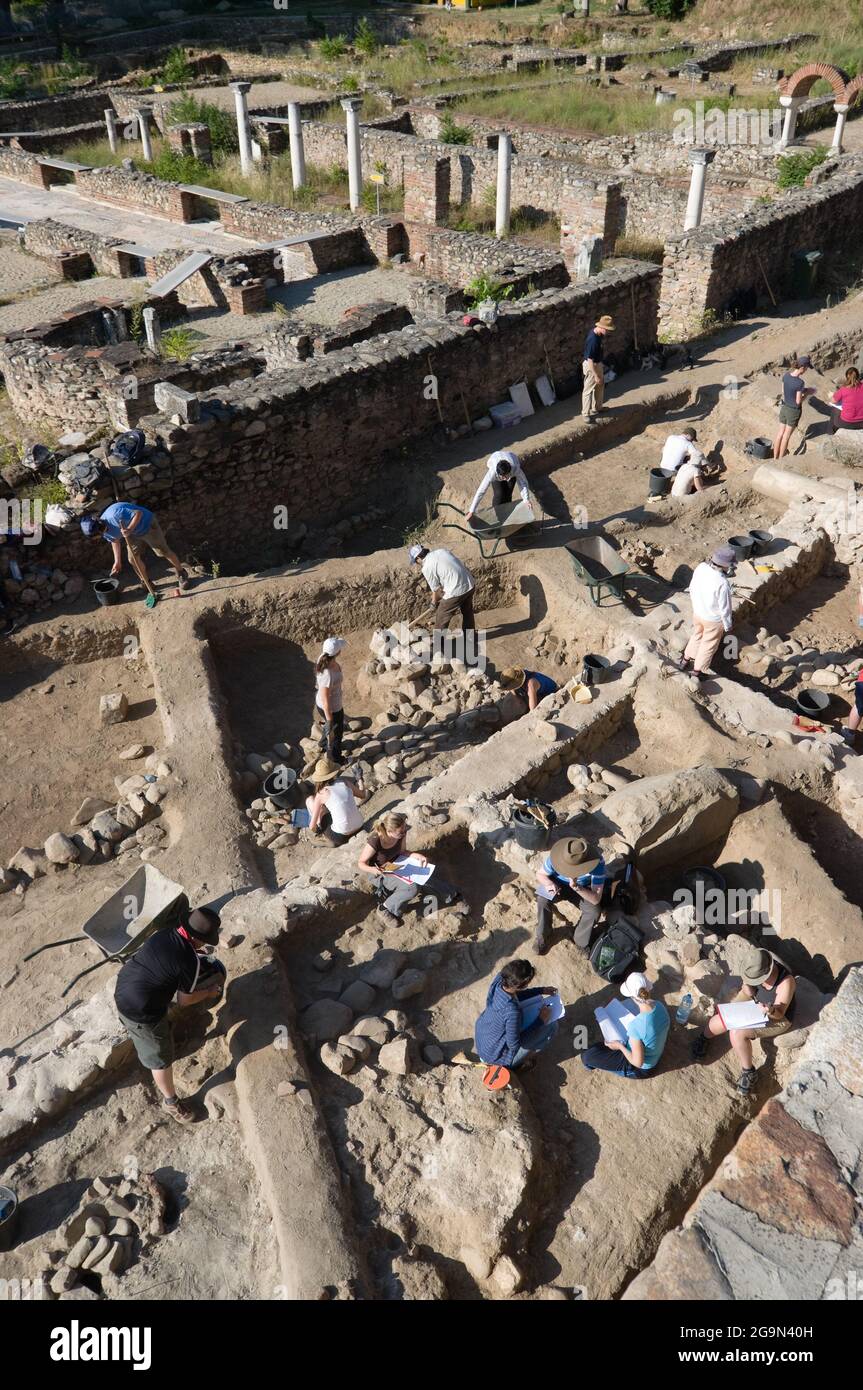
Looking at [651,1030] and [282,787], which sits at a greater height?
[651,1030]

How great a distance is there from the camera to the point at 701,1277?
13.8 ft

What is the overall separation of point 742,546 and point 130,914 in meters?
6.63

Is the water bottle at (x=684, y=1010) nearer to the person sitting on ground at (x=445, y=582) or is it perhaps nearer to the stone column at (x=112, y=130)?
the person sitting on ground at (x=445, y=582)

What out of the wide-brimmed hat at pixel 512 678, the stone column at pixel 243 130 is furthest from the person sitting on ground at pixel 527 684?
the stone column at pixel 243 130

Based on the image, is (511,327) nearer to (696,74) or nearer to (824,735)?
(824,735)

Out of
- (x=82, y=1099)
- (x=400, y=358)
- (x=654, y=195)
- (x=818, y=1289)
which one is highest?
(x=654, y=195)

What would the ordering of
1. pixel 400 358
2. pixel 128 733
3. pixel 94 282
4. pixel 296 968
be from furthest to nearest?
pixel 94 282 → pixel 400 358 → pixel 128 733 → pixel 296 968

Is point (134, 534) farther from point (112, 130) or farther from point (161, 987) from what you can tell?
point (112, 130)

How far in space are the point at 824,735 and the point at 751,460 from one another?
16.2 feet

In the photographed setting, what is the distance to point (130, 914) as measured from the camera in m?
6.07

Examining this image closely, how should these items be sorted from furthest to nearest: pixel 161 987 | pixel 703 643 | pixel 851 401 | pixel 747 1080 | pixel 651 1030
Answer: pixel 851 401 → pixel 703 643 → pixel 747 1080 → pixel 651 1030 → pixel 161 987

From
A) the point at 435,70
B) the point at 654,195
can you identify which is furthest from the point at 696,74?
the point at 654,195

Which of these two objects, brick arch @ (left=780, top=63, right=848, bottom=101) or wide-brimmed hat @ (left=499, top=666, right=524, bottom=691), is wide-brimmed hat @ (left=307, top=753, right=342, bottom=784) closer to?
wide-brimmed hat @ (left=499, top=666, right=524, bottom=691)

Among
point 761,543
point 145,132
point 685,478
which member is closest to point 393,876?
point 761,543
